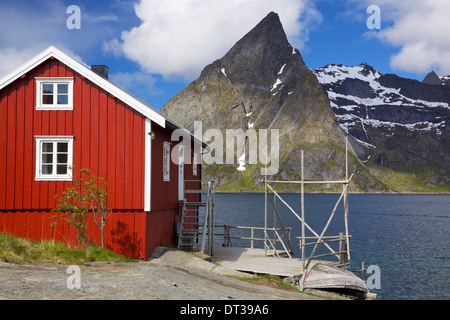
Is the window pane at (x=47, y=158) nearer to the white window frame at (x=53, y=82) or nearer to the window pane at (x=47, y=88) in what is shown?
the white window frame at (x=53, y=82)

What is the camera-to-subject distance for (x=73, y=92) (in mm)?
17797

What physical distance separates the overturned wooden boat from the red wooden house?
6.76 meters

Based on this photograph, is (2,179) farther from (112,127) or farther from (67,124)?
(112,127)

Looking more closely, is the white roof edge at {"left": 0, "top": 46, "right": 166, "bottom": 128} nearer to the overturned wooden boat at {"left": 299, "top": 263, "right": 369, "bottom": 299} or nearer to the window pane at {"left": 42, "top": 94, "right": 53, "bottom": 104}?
the window pane at {"left": 42, "top": 94, "right": 53, "bottom": 104}

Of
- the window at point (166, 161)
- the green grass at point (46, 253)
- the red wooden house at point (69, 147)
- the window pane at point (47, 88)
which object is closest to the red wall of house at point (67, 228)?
the red wooden house at point (69, 147)

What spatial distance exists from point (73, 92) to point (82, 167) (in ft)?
10.6

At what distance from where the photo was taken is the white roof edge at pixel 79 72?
1734cm

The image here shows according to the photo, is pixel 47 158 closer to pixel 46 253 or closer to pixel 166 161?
pixel 46 253

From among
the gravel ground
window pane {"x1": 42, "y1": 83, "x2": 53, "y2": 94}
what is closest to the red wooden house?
window pane {"x1": 42, "y1": 83, "x2": 53, "y2": 94}

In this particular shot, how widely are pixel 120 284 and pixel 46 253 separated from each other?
5.55 metres

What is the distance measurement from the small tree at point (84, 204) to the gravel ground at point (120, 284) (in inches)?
104

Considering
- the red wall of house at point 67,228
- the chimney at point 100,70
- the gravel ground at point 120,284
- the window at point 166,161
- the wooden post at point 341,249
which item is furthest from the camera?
the chimney at point 100,70
